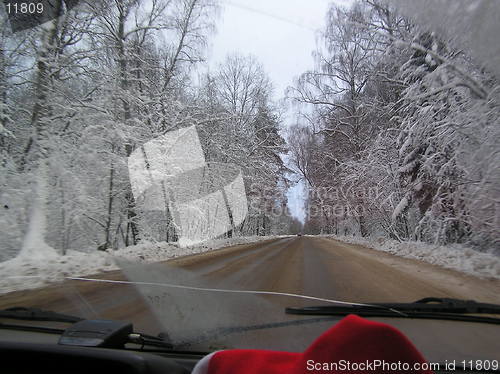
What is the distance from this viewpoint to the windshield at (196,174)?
14.9ft

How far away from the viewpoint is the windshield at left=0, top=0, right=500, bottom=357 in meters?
4.54

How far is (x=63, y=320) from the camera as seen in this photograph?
9.41ft

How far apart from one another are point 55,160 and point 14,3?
4032mm

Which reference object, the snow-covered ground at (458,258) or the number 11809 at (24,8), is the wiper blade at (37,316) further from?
the number 11809 at (24,8)

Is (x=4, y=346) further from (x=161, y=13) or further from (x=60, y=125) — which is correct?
(x=161, y=13)

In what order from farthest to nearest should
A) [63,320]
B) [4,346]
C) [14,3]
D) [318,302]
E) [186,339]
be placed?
[14,3], [318,302], [63,320], [186,339], [4,346]

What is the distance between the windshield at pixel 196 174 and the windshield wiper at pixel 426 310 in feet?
0.35

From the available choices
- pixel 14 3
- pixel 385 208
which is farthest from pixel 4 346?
pixel 385 208

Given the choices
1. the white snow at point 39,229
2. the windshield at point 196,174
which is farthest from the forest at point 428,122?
the white snow at point 39,229

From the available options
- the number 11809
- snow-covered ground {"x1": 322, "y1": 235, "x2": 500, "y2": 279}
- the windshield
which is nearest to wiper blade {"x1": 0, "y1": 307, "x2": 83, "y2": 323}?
the windshield

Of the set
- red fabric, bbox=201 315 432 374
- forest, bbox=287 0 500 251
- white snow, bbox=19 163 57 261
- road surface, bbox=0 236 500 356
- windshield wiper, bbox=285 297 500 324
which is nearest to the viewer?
red fabric, bbox=201 315 432 374

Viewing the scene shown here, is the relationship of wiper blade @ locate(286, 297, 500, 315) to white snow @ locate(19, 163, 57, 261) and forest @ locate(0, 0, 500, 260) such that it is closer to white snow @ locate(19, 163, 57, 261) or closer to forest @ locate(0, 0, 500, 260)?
forest @ locate(0, 0, 500, 260)

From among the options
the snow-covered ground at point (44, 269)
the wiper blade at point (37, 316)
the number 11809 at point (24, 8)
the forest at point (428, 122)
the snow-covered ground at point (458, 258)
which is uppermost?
the number 11809 at point (24, 8)

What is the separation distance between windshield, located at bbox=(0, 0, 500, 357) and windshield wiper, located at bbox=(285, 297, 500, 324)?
108mm
